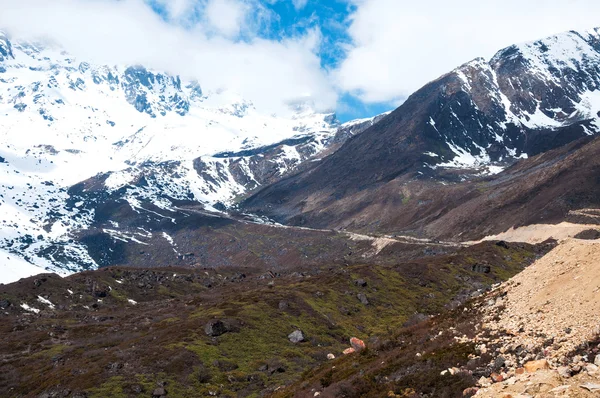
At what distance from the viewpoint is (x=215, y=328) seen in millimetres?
117375

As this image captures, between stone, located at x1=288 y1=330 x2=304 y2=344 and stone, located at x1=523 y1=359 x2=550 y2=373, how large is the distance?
93.7 meters

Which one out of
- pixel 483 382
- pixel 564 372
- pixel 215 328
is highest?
pixel 215 328

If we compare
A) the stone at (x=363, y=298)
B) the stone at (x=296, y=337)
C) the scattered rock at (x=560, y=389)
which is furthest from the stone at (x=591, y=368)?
the stone at (x=363, y=298)

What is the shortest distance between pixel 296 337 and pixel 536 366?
312ft

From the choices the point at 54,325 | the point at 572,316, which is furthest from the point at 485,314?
the point at 54,325

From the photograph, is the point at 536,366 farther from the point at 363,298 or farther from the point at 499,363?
the point at 363,298

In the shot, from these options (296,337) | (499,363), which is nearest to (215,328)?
(296,337)

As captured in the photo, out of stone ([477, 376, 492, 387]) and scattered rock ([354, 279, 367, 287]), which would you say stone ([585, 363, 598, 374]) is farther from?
scattered rock ([354, 279, 367, 287])

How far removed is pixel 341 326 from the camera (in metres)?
135

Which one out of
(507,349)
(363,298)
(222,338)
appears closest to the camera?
(507,349)

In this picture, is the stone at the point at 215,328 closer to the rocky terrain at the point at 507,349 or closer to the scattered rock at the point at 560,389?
the rocky terrain at the point at 507,349

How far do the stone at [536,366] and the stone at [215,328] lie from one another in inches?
3650

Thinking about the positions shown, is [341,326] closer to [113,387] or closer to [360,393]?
[113,387]

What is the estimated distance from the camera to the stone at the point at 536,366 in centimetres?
3095
